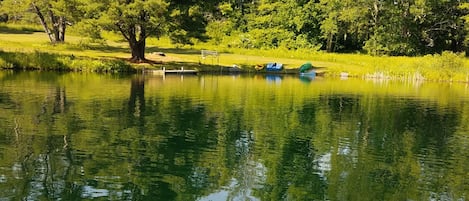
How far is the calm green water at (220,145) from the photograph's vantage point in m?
15.9

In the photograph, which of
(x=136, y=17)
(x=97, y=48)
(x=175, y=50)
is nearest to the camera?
(x=136, y=17)

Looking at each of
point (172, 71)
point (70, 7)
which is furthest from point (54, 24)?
point (172, 71)

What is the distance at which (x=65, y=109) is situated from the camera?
91.4 ft

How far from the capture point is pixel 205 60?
202 ft

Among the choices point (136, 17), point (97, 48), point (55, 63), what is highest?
point (136, 17)

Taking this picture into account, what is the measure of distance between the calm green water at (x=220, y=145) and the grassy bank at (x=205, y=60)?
11.9 metres

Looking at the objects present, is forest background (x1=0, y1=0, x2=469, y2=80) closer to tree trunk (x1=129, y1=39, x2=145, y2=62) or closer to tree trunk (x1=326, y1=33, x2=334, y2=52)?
tree trunk (x1=326, y1=33, x2=334, y2=52)

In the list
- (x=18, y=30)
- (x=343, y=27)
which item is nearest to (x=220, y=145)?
(x=343, y=27)

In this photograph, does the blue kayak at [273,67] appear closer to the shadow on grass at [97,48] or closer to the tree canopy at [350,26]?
the tree canopy at [350,26]

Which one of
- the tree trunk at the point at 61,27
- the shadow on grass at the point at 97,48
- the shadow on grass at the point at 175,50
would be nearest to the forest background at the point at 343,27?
the shadow on grass at the point at 175,50

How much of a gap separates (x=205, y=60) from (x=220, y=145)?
133 ft

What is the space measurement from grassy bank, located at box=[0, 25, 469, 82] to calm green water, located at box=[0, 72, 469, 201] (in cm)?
1190

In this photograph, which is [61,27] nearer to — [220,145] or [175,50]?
[175,50]

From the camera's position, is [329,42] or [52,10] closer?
[52,10]
